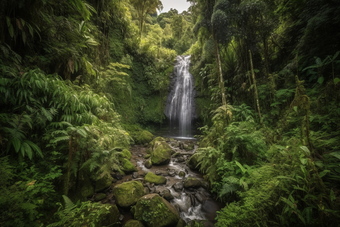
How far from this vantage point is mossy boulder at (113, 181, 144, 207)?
3137 millimetres

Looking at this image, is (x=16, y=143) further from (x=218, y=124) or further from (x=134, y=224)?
(x=218, y=124)

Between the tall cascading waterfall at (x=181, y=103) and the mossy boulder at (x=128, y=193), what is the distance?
762cm

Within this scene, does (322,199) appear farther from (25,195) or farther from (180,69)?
(180,69)

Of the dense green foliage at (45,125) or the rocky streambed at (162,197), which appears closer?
the dense green foliage at (45,125)

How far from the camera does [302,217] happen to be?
167cm

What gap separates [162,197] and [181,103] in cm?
885

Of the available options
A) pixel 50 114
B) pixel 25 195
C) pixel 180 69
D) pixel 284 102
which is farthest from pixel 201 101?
pixel 25 195

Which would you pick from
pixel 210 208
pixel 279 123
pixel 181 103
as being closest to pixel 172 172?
pixel 210 208

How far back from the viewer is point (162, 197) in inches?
134

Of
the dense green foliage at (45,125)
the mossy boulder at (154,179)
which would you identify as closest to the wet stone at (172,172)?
the mossy boulder at (154,179)

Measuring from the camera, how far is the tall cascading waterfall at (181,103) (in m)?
11.1

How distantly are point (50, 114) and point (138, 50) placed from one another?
9.72 m

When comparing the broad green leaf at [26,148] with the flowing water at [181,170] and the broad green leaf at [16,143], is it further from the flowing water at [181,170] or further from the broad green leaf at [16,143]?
the flowing water at [181,170]

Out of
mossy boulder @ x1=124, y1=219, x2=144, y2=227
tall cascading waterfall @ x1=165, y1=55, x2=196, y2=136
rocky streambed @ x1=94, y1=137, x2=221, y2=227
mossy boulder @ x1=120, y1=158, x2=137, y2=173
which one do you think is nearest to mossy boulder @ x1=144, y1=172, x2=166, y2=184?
rocky streambed @ x1=94, y1=137, x2=221, y2=227
